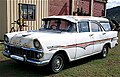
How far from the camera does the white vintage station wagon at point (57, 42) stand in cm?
570

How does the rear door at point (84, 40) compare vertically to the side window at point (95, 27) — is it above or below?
below

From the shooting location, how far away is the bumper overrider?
562 centimetres

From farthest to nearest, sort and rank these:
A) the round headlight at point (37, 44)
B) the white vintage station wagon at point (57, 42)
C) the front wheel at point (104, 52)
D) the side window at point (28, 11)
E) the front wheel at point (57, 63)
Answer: the side window at point (28, 11) → the front wheel at point (104, 52) → the front wheel at point (57, 63) → the white vintage station wagon at point (57, 42) → the round headlight at point (37, 44)

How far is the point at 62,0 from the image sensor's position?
55.6 ft

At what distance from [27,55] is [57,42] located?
37.0 inches

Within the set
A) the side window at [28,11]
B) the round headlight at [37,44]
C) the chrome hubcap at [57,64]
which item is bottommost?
the chrome hubcap at [57,64]

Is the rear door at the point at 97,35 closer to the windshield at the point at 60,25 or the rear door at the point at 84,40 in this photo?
the rear door at the point at 84,40

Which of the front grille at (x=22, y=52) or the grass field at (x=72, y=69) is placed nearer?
the front grille at (x=22, y=52)

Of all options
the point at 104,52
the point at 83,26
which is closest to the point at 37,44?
the point at 83,26

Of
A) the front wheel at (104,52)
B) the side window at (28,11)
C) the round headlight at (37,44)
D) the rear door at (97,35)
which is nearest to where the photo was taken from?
the round headlight at (37,44)

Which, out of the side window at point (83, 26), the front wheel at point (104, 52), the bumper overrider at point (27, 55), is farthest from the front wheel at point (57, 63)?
the front wheel at point (104, 52)

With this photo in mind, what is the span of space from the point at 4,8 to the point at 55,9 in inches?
203

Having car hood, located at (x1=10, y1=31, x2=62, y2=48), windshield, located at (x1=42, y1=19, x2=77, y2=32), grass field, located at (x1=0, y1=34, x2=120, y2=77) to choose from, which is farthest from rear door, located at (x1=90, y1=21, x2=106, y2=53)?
car hood, located at (x1=10, y1=31, x2=62, y2=48)

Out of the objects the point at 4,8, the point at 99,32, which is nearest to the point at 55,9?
the point at 4,8
